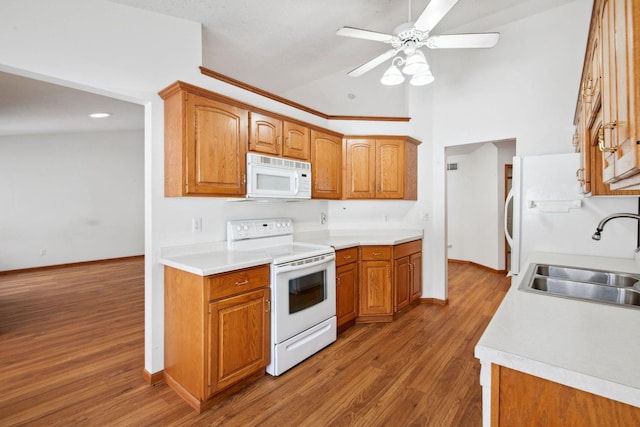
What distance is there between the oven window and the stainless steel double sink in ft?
5.12

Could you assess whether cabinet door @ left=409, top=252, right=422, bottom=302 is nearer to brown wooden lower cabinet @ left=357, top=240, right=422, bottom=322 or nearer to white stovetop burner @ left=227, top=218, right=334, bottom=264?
brown wooden lower cabinet @ left=357, top=240, right=422, bottom=322

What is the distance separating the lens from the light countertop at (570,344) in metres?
0.78

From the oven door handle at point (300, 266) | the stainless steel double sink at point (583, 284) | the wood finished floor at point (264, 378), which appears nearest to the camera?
the stainless steel double sink at point (583, 284)

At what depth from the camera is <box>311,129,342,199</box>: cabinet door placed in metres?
3.32

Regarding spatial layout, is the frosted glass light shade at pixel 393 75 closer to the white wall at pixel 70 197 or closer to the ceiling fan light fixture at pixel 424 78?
the ceiling fan light fixture at pixel 424 78

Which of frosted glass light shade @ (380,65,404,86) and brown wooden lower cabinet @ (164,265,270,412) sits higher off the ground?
frosted glass light shade @ (380,65,404,86)

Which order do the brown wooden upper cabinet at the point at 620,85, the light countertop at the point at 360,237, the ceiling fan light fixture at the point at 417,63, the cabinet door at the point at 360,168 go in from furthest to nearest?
the cabinet door at the point at 360,168, the light countertop at the point at 360,237, the ceiling fan light fixture at the point at 417,63, the brown wooden upper cabinet at the point at 620,85

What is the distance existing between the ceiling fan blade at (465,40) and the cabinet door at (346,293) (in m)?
2.11

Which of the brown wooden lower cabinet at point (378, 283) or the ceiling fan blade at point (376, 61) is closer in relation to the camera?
the ceiling fan blade at point (376, 61)

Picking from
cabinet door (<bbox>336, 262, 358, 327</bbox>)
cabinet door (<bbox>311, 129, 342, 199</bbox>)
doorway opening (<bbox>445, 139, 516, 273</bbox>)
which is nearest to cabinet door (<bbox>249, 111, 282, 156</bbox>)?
cabinet door (<bbox>311, 129, 342, 199</bbox>)

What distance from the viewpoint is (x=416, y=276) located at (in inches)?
155

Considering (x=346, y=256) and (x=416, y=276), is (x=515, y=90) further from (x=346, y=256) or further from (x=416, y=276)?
(x=346, y=256)

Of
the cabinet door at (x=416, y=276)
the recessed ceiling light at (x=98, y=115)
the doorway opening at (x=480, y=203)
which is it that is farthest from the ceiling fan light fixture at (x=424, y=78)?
the recessed ceiling light at (x=98, y=115)

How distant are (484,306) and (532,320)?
324cm
